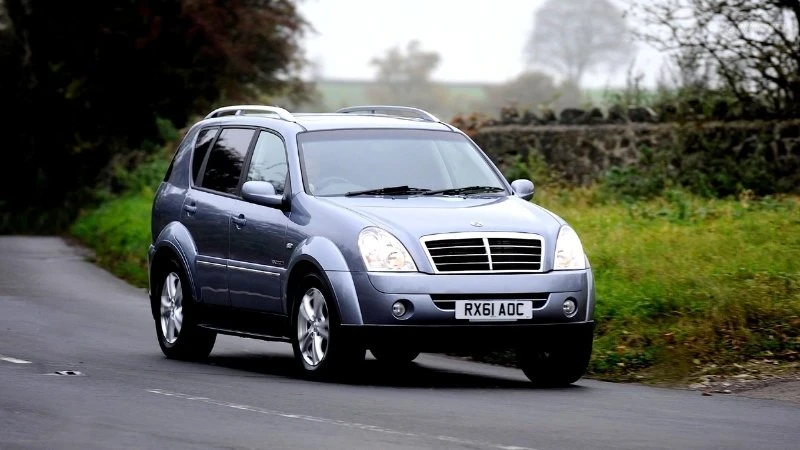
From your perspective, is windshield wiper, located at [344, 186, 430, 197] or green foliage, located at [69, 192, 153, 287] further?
green foliage, located at [69, 192, 153, 287]

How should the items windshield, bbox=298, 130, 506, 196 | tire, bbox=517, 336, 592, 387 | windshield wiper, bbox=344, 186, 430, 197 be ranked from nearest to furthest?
tire, bbox=517, 336, 592, 387 < windshield wiper, bbox=344, 186, 430, 197 < windshield, bbox=298, 130, 506, 196

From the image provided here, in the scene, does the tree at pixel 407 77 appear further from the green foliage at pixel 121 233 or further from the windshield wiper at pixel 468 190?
the windshield wiper at pixel 468 190

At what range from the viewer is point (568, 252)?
41.9ft

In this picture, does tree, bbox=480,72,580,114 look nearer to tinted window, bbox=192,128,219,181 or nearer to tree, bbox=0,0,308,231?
tree, bbox=0,0,308,231

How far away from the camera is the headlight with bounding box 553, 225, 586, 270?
12.7m

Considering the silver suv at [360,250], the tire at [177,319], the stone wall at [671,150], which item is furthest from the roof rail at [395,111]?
the stone wall at [671,150]

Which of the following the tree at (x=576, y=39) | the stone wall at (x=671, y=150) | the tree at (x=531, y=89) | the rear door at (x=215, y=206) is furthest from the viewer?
the tree at (x=576, y=39)

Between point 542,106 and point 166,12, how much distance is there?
13.7 metres

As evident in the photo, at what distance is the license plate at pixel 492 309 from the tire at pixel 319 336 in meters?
0.73

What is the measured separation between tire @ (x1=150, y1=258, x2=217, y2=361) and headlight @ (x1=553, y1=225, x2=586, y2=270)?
327 cm

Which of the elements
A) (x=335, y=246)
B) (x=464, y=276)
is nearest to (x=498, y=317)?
(x=464, y=276)

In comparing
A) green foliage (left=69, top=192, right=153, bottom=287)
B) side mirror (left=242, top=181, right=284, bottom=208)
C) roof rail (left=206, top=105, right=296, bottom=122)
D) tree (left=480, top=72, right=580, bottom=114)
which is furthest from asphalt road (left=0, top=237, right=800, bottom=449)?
tree (left=480, top=72, right=580, bottom=114)

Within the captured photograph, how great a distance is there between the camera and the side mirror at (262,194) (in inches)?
523

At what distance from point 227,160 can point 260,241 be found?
1345 millimetres
